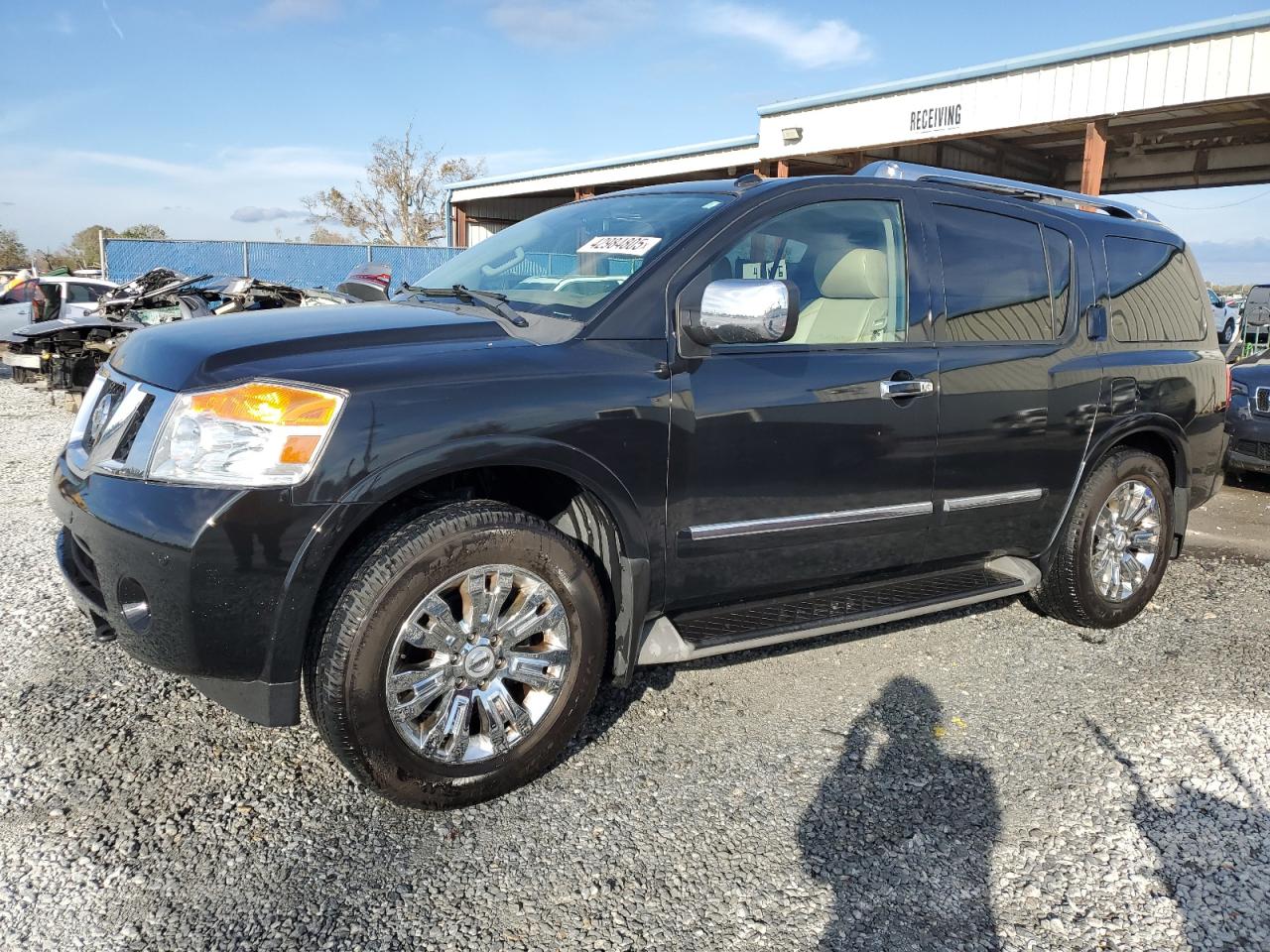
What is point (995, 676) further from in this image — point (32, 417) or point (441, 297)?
point (32, 417)

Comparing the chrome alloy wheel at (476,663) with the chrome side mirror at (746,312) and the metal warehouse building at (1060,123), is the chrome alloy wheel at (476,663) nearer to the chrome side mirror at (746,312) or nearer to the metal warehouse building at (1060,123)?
the chrome side mirror at (746,312)

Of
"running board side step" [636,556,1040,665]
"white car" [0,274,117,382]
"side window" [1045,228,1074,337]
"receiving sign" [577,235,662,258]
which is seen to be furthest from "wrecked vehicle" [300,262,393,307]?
"white car" [0,274,117,382]

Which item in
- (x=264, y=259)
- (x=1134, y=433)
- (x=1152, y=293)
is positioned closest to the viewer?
(x=1134, y=433)

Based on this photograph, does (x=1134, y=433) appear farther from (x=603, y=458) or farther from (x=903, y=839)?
(x=603, y=458)

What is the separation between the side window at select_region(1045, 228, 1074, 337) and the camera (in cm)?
405

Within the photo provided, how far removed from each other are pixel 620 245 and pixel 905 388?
1.16 meters

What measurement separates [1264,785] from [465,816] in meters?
2.57

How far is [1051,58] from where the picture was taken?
43.5 feet

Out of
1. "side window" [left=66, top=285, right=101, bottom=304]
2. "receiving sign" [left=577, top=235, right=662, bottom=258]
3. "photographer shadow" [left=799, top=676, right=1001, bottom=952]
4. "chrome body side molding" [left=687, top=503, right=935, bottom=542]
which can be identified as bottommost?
"photographer shadow" [left=799, top=676, right=1001, bottom=952]

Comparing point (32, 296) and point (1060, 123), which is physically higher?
point (1060, 123)

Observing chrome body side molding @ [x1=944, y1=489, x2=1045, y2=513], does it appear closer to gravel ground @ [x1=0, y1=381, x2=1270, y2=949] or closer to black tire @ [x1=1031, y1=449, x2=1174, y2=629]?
black tire @ [x1=1031, y1=449, x2=1174, y2=629]

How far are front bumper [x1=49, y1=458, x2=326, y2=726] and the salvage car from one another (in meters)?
7.65

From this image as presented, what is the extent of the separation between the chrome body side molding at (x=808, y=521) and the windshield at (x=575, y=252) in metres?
0.81

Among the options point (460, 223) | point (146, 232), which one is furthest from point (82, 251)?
point (460, 223)
